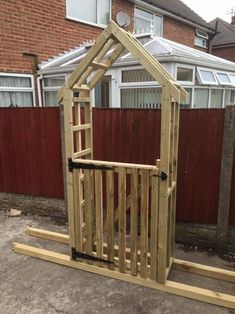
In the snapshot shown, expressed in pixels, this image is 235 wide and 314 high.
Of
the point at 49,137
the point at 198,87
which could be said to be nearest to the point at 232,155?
the point at 49,137

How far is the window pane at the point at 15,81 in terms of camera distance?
6805 mm

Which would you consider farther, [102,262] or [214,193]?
[214,193]

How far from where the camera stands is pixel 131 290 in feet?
9.55

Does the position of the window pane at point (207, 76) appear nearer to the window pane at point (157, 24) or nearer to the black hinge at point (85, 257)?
the window pane at point (157, 24)

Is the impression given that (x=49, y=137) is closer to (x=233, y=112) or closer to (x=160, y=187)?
(x=160, y=187)

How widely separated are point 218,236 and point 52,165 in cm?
275

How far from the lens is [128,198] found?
9.86 feet

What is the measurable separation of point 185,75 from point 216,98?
5.24ft

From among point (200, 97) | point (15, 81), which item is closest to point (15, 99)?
point (15, 81)

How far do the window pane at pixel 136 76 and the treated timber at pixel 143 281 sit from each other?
4.14 metres

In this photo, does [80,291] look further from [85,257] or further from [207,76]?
[207,76]

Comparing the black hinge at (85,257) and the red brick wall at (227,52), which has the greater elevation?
the red brick wall at (227,52)

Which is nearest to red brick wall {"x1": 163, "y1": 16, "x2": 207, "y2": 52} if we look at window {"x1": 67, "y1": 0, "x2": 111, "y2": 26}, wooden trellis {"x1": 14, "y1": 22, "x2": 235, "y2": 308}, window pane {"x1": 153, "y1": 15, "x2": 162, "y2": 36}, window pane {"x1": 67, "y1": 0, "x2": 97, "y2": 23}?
window pane {"x1": 153, "y1": 15, "x2": 162, "y2": 36}

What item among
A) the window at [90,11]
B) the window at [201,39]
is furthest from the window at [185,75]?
the window at [201,39]
